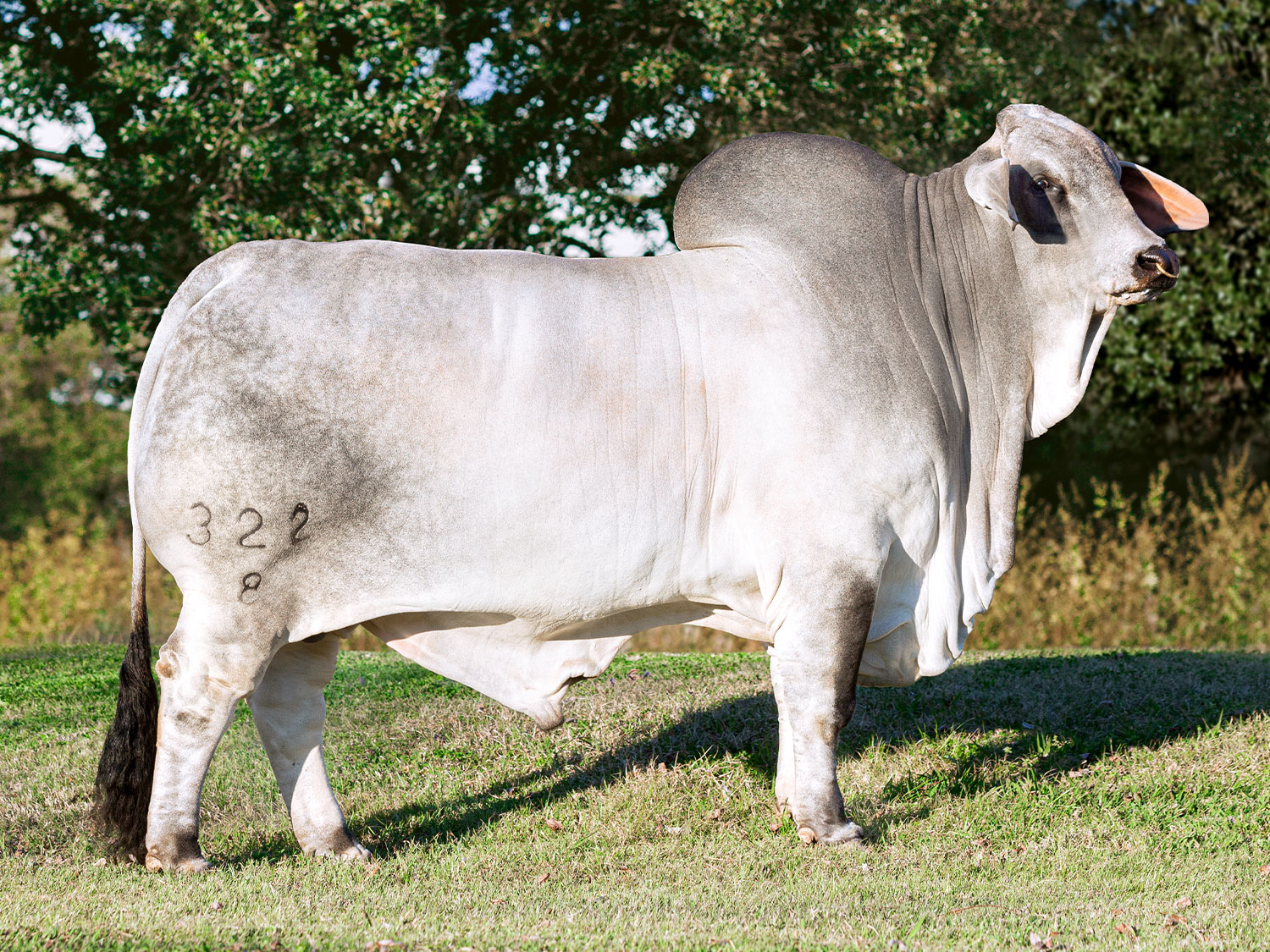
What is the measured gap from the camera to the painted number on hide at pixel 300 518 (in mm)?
3764

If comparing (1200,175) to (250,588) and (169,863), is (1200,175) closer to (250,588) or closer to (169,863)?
(250,588)

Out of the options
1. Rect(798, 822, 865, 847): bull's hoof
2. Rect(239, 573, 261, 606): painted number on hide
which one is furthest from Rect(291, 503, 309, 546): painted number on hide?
Rect(798, 822, 865, 847): bull's hoof

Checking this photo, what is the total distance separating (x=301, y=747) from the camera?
415cm

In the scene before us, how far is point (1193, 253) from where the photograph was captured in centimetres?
1116

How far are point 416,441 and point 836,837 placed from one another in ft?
6.28

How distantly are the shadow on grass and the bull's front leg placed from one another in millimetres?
394

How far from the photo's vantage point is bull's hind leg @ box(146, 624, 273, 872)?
3791 mm

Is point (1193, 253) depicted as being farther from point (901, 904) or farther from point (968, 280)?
point (901, 904)

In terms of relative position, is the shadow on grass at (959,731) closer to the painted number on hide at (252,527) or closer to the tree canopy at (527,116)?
the painted number on hide at (252,527)

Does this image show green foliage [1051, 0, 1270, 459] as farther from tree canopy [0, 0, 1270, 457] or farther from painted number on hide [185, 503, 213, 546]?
painted number on hide [185, 503, 213, 546]

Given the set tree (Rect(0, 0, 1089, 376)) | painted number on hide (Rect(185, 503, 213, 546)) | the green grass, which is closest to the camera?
the green grass

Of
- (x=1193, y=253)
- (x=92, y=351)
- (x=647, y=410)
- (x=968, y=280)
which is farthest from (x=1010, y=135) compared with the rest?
(x=92, y=351)

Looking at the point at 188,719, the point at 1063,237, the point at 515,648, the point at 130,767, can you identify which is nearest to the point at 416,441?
the point at 515,648

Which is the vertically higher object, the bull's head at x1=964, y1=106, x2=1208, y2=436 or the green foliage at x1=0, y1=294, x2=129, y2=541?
the bull's head at x1=964, y1=106, x2=1208, y2=436
